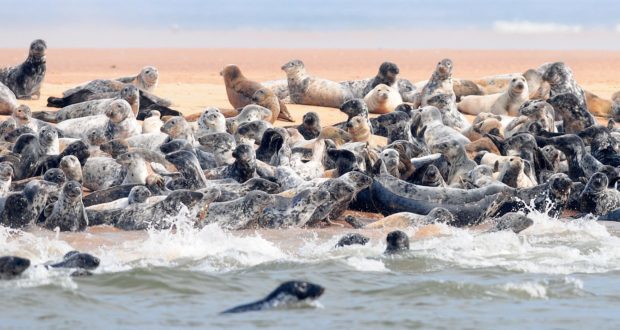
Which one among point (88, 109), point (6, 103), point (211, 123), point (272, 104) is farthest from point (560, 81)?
point (6, 103)

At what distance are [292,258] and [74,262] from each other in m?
1.57

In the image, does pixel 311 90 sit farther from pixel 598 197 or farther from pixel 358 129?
pixel 598 197

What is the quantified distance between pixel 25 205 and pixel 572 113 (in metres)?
7.02

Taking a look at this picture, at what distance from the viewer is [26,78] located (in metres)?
17.8

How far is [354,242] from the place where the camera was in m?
9.38

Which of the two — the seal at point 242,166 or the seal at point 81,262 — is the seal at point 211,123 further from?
the seal at point 81,262

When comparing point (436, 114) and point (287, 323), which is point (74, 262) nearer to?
point (287, 323)

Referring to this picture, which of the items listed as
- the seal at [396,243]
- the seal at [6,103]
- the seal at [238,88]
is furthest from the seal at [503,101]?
the seal at [396,243]

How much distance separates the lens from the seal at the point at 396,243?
29.8 feet

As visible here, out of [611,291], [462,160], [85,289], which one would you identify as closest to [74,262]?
[85,289]

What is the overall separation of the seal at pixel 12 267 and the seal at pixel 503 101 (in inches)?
387

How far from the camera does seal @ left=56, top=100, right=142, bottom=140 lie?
13.9m

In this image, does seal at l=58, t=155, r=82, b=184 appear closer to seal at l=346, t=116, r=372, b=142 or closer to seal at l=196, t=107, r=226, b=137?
seal at l=196, t=107, r=226, b=137

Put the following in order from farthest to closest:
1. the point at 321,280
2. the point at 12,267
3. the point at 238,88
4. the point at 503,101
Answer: the point at 238,88 → the point at 503,101 → the point at 321,280 → the point at 12,267
